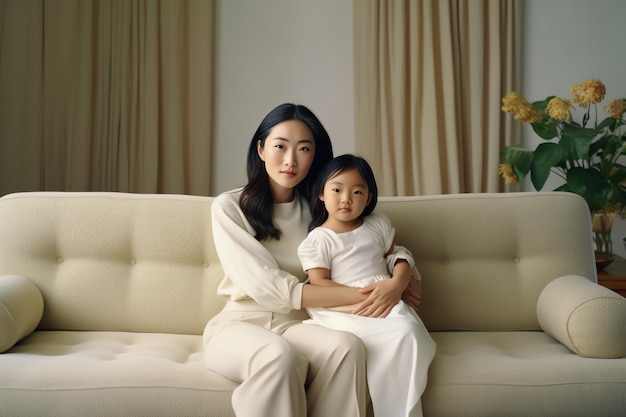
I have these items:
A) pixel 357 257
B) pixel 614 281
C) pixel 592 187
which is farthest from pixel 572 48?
pixel 357 257

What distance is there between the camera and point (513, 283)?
2.06m

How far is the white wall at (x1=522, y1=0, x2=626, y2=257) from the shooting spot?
3379 mm

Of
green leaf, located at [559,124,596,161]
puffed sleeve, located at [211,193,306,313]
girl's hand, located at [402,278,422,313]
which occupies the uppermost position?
green leaf, located at [559,124,596,161]

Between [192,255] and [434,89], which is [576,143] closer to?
[434,89]

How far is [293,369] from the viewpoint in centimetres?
148

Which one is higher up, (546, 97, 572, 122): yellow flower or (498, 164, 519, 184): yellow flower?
(546, 97, 572, 122): yellow flower

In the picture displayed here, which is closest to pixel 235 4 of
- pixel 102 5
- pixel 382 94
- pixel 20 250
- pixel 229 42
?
pixel 229 42

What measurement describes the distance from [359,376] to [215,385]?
1.15ft

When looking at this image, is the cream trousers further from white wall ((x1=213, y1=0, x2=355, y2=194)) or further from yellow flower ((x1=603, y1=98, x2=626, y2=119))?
white wall ((x1=213, y1=0, x2=355, y2=194))

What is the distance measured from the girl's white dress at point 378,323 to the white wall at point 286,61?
1711mm

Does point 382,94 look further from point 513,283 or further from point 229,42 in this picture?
point 513,283

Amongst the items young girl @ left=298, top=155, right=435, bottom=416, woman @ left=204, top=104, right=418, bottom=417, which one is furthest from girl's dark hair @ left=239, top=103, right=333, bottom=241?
young girl @ left=298, top=155, right=435, bottom=416

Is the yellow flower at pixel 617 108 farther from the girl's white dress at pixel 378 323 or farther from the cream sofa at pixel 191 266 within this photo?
the girl's white dress at pixel 378 323

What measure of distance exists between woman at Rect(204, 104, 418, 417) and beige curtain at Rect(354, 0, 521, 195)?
5.06 feet
